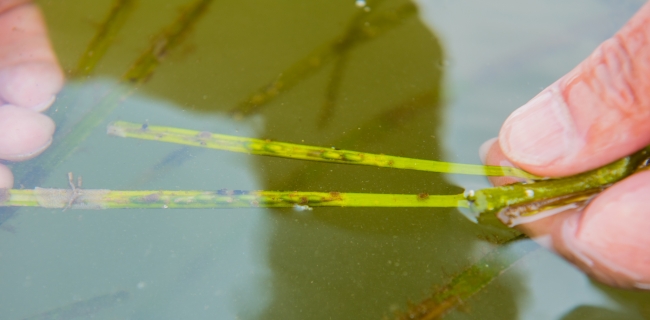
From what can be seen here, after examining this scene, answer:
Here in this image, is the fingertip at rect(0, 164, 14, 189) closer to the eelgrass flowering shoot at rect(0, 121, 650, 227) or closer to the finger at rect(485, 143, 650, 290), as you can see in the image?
the eelgrass flowering shoot at rect(0, 121, 650, 227)

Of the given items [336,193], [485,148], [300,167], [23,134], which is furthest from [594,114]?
[23,134]

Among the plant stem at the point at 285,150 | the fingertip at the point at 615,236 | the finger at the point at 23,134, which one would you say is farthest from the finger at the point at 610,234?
the finger at the point at 23,134

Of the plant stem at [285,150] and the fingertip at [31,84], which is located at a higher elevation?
the plant stem at [285,150]

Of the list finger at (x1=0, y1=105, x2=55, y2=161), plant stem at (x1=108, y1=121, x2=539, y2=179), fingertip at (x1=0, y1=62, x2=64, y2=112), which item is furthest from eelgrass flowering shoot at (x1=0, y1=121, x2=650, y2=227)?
fingertip at (x1=0, y1=62, x2=64, y2=112)

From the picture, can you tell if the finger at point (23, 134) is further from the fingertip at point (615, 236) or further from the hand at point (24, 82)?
the fingertip at point (615, 236)

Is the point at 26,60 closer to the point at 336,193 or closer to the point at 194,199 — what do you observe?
the point at 194,199

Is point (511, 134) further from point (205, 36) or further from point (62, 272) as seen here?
point (62, 272)
